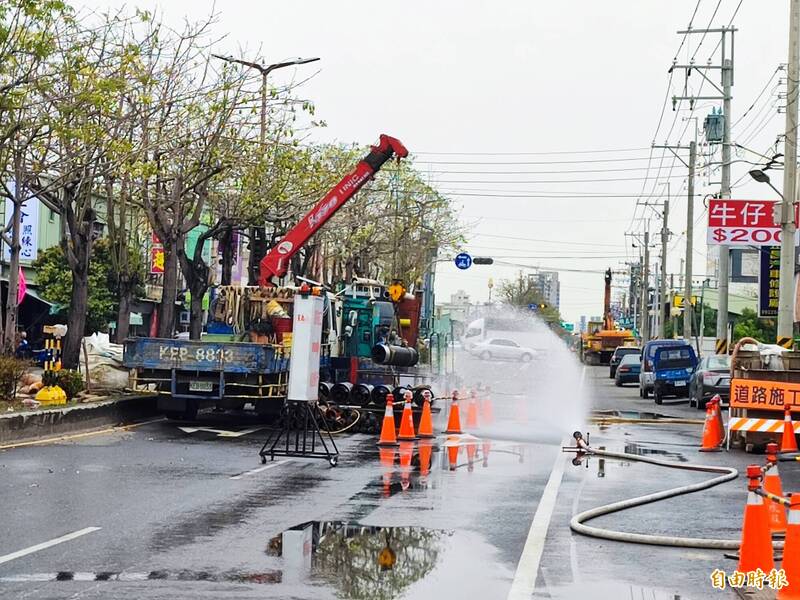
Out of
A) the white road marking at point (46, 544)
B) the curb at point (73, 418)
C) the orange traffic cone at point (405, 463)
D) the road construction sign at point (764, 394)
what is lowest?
the white road marking at point (46, 544)

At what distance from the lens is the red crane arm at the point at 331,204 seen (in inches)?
1046

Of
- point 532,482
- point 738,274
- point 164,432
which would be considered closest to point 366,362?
point 164,432

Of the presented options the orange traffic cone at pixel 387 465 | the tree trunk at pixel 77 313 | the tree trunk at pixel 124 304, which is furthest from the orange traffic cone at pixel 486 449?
the tree trunk at pixel 124 304

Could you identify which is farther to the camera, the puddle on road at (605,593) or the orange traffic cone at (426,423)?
the orange traffic cone at (426,423)

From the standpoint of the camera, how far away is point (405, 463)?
1827 centimetres

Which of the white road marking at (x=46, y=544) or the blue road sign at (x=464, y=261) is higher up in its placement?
the blue road sign at (x=464, y=261)

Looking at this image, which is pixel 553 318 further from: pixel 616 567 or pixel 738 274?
pixel 616 567

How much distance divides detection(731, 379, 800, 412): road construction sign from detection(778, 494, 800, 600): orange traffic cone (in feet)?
44.1

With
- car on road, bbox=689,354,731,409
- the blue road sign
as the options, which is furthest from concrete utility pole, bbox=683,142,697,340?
car on road, bbox=689,354,731,409

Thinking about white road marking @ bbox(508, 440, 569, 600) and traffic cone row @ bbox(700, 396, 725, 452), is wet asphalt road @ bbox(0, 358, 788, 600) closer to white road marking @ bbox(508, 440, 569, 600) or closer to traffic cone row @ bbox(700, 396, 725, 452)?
white road marking @ bbox(508, 440, 569, 600)

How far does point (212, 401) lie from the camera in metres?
24.5

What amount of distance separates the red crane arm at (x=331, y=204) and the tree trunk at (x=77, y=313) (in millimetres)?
3748

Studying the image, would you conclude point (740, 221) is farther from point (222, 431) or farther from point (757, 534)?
point (757, 534)

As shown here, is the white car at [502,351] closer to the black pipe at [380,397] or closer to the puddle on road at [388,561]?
the black pipe at [380,397]
